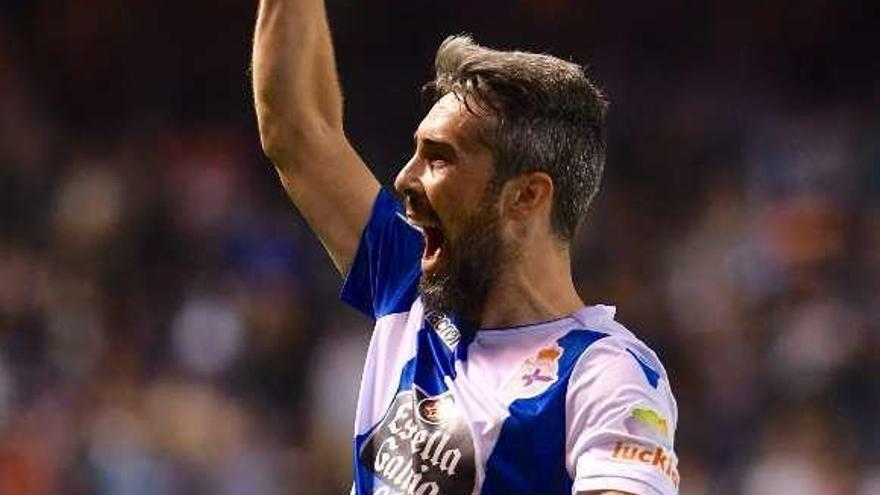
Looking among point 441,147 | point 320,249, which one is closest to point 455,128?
point 441,147

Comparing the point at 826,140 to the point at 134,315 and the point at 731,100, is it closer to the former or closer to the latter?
the point at 731,100

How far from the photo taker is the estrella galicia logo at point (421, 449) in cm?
342

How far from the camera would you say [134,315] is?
9.52 m

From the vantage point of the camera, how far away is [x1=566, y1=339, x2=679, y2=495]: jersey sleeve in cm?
319

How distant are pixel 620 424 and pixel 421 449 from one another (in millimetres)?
419

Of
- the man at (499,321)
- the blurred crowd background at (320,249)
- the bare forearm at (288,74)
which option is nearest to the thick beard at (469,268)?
the man at (499,321)

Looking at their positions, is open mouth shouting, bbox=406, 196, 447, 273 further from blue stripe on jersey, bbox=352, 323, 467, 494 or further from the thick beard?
blue stripe on jersey, bbox=352, 323, 467, 494

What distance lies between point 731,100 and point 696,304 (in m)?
1.63

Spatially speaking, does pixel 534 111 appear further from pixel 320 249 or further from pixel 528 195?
pixel 320 249

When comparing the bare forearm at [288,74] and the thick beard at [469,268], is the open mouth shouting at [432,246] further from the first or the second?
the bare forearm at [288,74]

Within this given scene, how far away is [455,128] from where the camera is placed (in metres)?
3.51

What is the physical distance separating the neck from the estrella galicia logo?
0.69 ft

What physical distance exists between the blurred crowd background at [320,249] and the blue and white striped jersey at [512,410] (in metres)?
5.05

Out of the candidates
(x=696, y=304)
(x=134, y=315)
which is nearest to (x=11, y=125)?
(x=134, y=315)
